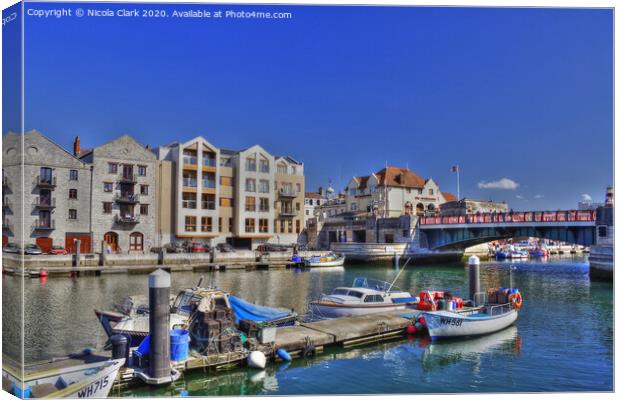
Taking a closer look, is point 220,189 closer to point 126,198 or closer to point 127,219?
point 127,219

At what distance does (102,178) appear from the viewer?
76.7ft

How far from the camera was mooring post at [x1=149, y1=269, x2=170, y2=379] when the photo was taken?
13.2m

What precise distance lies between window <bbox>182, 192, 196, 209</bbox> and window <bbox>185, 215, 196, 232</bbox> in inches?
24.6

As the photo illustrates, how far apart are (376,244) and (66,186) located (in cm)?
4425

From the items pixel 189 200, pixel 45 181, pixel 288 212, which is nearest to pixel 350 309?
pixel 288 212

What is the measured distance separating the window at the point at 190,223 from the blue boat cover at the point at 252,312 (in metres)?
5.38

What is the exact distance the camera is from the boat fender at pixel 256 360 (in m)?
15.7

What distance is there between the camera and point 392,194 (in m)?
79.2

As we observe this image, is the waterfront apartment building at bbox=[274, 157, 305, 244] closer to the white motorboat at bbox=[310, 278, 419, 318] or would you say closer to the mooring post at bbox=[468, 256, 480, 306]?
the white motorboat at bbox=[310, 278, 419, 318]

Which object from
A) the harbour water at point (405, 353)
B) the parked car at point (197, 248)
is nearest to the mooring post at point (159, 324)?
the harbour water at point (405, 353)

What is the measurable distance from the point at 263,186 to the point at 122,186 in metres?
6.93

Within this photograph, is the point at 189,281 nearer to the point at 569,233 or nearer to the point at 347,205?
the point at 569,233

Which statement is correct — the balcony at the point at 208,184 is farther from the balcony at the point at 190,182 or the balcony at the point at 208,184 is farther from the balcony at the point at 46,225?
the balcony at the point at 46,225

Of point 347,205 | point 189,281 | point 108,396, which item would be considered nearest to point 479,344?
point 108,396
